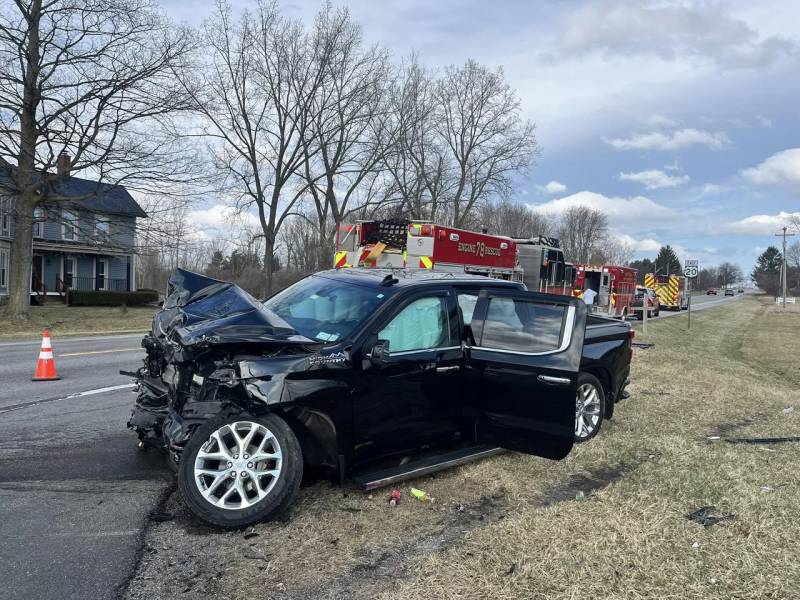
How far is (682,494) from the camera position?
4336 millimetres

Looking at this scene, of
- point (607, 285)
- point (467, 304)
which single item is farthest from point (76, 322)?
point (607, 285)

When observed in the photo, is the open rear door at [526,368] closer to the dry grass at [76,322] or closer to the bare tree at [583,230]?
the dry grass at [76,322]

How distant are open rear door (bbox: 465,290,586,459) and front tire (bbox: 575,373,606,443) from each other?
1.39 meters

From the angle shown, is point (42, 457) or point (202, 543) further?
point (42, 457)

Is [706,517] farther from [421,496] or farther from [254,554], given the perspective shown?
[254,554]

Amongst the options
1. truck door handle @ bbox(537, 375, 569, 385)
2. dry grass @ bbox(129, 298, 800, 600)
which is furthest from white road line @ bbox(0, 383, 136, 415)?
truck door handle @ bbox(537, 375, 569, 385)

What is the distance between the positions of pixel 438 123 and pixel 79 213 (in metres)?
27.6

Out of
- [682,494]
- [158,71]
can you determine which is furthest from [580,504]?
[158,71]

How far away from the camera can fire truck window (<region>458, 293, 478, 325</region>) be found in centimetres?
474

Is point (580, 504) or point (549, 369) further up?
point (549, 369)

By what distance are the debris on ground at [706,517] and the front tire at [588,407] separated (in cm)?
166

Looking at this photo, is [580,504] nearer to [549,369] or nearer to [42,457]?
[549,369]

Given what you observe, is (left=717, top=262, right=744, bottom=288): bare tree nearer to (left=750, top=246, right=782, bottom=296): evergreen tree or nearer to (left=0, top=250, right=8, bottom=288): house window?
(left=750, top=246, right=782, bottom=296): evergreen tree

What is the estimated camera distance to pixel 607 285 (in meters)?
27.8
